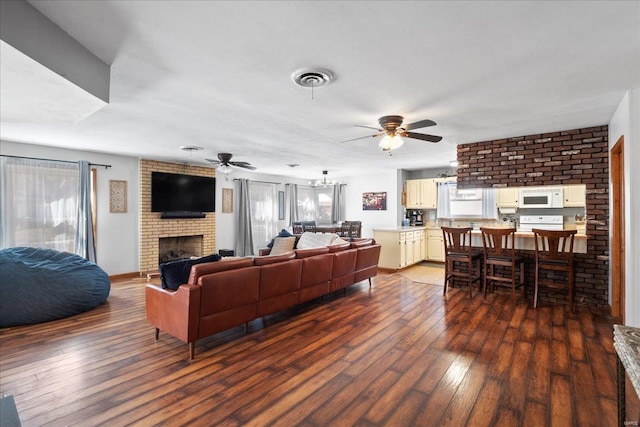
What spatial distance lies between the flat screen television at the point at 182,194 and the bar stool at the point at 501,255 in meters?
5.61

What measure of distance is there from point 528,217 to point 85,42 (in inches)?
292

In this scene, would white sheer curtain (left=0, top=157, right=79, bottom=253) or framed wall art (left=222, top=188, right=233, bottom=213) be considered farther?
framed wall art (left=222, top=188, right=233, bottom=213)

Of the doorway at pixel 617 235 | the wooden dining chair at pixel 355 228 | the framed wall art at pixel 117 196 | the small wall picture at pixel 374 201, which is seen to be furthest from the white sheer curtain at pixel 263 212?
the doorway at pixel 617 235

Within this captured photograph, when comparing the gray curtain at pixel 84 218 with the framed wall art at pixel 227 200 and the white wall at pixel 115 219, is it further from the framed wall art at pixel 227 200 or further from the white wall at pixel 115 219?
the framed wall art at pixel 227 200

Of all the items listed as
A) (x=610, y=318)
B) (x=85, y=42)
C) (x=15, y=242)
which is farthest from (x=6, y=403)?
(x=610, y=318)

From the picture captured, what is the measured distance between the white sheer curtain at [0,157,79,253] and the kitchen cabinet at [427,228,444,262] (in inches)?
290

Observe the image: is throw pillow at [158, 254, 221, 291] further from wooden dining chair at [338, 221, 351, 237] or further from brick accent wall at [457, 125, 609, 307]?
wooden dining chair at [338, 221, 351, 237]

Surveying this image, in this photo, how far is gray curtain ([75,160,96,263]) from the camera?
5.29 meters

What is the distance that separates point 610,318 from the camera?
3.67m

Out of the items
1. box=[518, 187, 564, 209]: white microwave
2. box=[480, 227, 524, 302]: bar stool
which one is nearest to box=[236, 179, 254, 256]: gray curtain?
box=[480, 227, 524, 302]: bar stool

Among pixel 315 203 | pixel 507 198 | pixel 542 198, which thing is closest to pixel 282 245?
pixel 315 203

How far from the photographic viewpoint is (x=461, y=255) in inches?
185

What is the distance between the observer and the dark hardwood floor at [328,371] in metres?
1.97

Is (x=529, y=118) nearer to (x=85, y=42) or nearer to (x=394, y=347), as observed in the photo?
(x=394, y=347)
